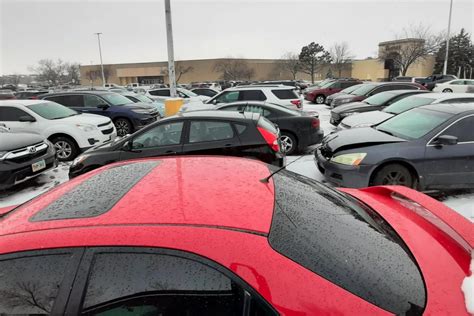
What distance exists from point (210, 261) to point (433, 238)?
51.4 inches

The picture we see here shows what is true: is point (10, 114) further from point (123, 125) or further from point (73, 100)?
point (123, 125)

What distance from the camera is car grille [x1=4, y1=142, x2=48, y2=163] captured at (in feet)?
18.5

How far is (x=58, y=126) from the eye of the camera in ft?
26.2

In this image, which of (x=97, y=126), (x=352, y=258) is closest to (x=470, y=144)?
(x=352, y=258)

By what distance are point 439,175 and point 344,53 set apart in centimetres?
6111

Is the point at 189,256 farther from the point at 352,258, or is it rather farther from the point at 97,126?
the point at 97,126

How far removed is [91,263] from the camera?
4.32 feet

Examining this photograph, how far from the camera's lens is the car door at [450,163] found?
4.70 m

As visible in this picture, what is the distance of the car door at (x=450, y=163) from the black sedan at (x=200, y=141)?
2.15 metres

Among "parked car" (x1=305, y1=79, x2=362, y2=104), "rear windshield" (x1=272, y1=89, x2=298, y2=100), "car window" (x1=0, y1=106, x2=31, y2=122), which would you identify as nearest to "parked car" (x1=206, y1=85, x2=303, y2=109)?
"rear windshield" (x1=272, y1=89, x2=298, y2=100)

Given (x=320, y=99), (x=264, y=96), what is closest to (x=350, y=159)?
(x=264, y=96)

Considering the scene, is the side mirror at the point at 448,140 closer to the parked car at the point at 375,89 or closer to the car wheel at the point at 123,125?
the car wheel at the point at 123,125

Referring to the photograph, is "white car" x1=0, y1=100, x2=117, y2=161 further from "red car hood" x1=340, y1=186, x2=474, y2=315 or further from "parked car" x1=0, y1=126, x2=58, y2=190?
"red car hood" x1=340, y1=186, x2=474, y2=315

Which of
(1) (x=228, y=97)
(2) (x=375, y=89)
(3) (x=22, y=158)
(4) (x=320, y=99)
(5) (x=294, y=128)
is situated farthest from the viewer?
(4) (x=320, y=99)
